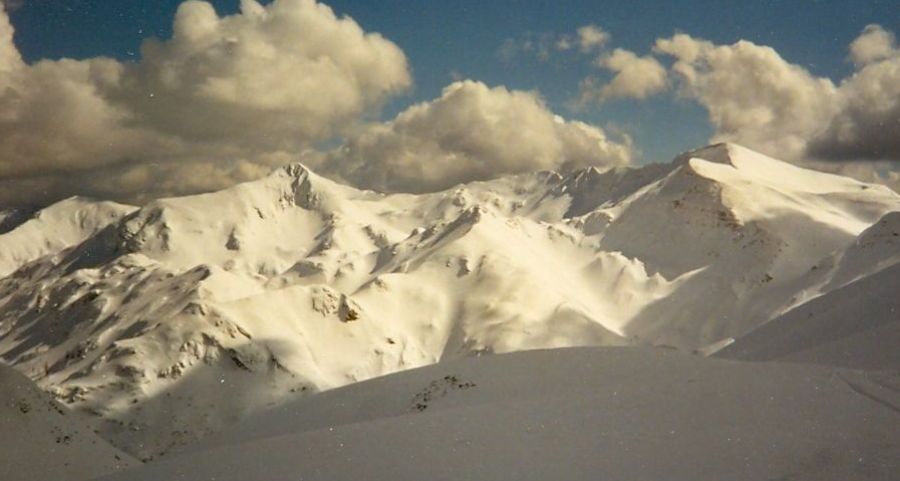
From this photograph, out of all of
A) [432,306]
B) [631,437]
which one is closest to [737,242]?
[432,306]

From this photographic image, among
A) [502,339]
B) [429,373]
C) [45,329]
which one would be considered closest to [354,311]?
[502,339]

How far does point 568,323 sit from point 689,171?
8502 cm

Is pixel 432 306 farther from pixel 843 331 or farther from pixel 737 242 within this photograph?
pixel 843 331

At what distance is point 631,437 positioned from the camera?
10211 millimetres

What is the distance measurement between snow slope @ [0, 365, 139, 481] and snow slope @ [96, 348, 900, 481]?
16.5 m

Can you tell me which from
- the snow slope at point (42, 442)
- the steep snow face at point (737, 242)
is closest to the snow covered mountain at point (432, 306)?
the steep snow face at point (737, 242)

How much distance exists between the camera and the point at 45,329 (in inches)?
6481

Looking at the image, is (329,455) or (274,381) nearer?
(329,455)

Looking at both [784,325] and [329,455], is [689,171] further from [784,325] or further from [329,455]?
[329,455]

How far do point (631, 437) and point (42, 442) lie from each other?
25.9 meters

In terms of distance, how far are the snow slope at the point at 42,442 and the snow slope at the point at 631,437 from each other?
54.1 feet

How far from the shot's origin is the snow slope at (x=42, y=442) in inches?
947

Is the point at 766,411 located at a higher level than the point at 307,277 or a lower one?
lower

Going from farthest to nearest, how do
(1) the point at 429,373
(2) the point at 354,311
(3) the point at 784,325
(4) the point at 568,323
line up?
(4) the point at 568,323 < (2) the point at 354,311 < (3) the point at 784,325 < (1) the point at 429,373
